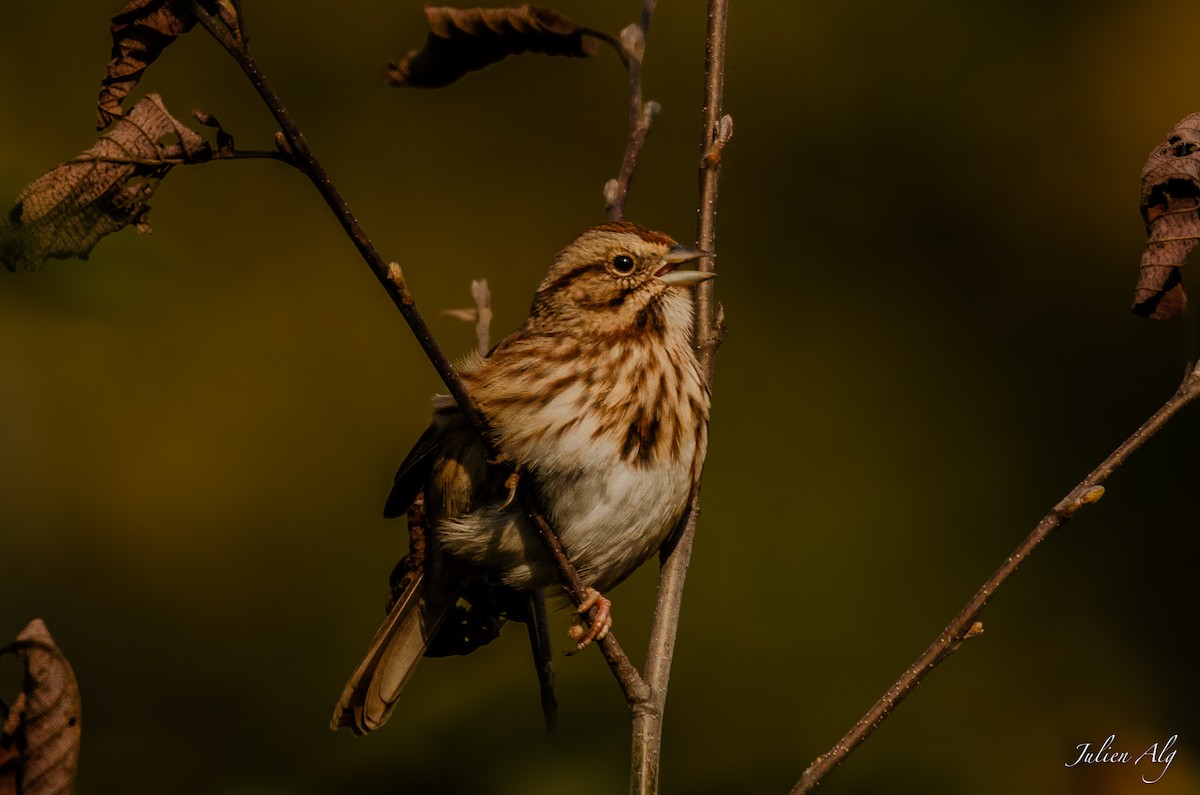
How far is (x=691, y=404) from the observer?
2652 mm

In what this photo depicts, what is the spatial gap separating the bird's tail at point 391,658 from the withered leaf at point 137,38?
1343 millimetres

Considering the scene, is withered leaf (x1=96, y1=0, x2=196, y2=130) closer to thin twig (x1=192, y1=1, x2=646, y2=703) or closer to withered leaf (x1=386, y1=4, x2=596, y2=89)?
thin twig (x1=192, y1=1, x2=646, y2=703)

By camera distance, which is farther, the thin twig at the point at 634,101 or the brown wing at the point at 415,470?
the brown wing at the point at 415,470

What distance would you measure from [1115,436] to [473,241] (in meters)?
2.04

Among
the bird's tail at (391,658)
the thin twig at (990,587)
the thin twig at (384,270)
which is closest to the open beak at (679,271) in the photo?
the thin twig at (384,270)

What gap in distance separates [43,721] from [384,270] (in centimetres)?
58

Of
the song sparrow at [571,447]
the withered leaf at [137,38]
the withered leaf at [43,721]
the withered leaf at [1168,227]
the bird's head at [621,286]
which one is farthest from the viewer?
the bird's head at [621,286]

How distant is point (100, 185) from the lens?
1.66 meters

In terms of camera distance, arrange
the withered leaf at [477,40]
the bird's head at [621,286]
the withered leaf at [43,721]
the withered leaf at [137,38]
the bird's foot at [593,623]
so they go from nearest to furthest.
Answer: the withered leaf at [43,721]
the withered leaf at [137,38]
the withered leaf at [477,40]
the bird's foot at [593,623]
the bird's head at [621,286]

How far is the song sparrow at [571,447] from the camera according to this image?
252cm

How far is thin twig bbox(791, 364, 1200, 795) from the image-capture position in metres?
1.89

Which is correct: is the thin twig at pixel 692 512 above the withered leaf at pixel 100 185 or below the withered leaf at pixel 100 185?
below

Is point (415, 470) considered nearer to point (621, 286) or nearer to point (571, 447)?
point (571, 447)

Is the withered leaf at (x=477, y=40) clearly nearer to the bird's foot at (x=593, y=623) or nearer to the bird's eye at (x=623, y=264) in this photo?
the bird's eye at (x=623, y=264)
